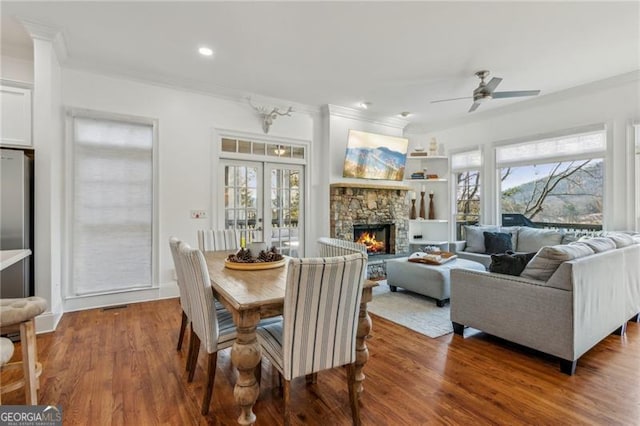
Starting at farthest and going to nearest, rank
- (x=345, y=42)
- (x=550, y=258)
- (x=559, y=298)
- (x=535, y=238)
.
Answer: (x=535, y=238)
(x=345, y=42)
(x=550, y=258)
(x=559, y=298)

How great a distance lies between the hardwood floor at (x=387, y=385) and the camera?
185cm

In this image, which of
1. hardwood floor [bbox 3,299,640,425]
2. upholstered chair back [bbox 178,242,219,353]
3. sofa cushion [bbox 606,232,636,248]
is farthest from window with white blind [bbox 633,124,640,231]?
upholstered chair back [bbox 178,242,219,353]

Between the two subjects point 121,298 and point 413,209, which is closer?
point 121,298

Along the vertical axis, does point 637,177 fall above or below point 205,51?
below

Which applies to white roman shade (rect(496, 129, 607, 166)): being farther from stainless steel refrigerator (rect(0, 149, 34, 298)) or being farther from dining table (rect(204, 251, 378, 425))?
stainless steel refrigerator (rect(0, 149, 34, 298))

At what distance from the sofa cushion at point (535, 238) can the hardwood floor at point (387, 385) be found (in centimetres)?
184

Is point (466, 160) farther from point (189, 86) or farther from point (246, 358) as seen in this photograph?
point (246, 358)

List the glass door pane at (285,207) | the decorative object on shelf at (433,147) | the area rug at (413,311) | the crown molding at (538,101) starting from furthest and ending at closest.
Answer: the decorative object on shelf at (433,147), the glass door pane at (285,207), the crown molding at (538,101), the area rug at (413,311)

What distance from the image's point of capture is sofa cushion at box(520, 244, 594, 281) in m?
2.38

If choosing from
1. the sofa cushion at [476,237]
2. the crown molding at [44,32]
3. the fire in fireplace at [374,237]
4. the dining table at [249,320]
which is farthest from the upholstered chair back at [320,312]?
the sofa cushion at [476,237]

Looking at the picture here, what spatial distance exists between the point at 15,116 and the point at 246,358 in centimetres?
354

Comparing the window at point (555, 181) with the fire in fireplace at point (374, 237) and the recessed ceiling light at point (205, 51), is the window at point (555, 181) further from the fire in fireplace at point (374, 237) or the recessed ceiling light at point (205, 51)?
the recessed ceiling light at point (205, 51)

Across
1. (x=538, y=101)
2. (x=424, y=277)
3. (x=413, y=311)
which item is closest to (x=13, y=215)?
(x=413, y=311)

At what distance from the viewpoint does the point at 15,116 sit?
3.13m
